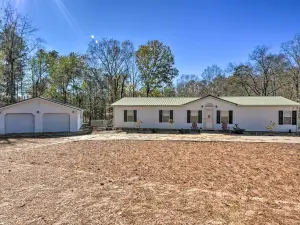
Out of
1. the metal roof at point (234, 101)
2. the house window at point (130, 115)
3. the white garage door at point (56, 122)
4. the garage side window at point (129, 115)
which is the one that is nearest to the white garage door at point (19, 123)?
the white garage door at point (56, 122)

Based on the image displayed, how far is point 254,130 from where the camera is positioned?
20.7 metres

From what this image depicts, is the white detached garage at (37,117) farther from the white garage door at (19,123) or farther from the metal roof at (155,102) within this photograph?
the metal roof at (155,102)

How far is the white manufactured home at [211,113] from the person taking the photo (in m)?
20.2

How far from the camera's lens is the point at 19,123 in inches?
781

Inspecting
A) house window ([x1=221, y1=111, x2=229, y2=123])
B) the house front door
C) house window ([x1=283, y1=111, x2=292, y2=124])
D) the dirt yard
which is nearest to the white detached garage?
the dirt yard

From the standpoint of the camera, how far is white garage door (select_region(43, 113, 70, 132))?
20438 mm

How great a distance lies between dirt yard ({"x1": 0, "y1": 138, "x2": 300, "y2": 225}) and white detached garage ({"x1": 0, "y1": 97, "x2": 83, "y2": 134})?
11.3 m

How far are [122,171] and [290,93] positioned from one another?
111 feet

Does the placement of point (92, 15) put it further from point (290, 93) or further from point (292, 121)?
point (290, 93)

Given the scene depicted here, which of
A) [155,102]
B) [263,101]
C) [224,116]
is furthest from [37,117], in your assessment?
[263,101]

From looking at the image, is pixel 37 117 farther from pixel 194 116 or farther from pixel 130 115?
pixel 194 116

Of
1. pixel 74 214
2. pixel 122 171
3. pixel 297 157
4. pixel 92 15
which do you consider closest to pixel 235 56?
pixel 92 15

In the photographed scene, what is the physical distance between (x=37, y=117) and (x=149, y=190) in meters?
17.5

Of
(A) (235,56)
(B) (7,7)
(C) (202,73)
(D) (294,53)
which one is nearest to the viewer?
(B) (7,7)
